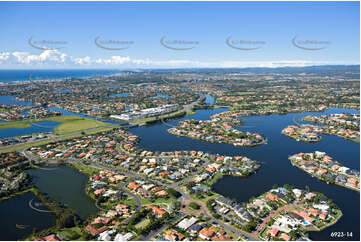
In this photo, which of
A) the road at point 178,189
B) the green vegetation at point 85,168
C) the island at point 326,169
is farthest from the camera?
the green vegetation at point 85,168

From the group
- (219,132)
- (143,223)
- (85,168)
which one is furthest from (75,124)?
(143,223)

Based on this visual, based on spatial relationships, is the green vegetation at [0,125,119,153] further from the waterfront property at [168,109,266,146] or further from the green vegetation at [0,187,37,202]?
the green vegetation at [0,187,37,202]

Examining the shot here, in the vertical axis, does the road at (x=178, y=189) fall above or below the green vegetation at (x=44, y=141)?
below

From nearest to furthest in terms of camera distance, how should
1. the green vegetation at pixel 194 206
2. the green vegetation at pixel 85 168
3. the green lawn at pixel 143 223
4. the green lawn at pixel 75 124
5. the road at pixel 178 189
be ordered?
1. the road at pixel 178 189
2. the green lawn at pixel 143 223
3. the green vegetation at pixel 194 206
4. the green vegetation at pixel 85 168
5. the green lawn at pixel 75 124

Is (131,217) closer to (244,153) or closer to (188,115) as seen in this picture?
(244,153)

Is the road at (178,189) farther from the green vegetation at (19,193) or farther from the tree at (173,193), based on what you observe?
the green vegetation at (19,193)

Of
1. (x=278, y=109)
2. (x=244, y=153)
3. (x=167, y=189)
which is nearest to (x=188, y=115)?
(x=278, y=109)

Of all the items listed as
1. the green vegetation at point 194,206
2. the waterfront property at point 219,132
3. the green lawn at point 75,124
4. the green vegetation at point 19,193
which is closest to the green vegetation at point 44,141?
the green lawn at point 75,124

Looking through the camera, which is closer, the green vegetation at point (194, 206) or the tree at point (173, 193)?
the green vegetation at point (194, 206)

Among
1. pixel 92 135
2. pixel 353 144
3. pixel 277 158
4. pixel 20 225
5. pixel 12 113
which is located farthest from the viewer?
pixel 12 113

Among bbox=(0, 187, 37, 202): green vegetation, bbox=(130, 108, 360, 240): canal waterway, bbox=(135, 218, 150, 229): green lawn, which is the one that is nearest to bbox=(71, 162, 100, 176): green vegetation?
bbox=(0, 187, 37, 202): green vegetation

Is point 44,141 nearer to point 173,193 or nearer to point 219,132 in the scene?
point 173,193
